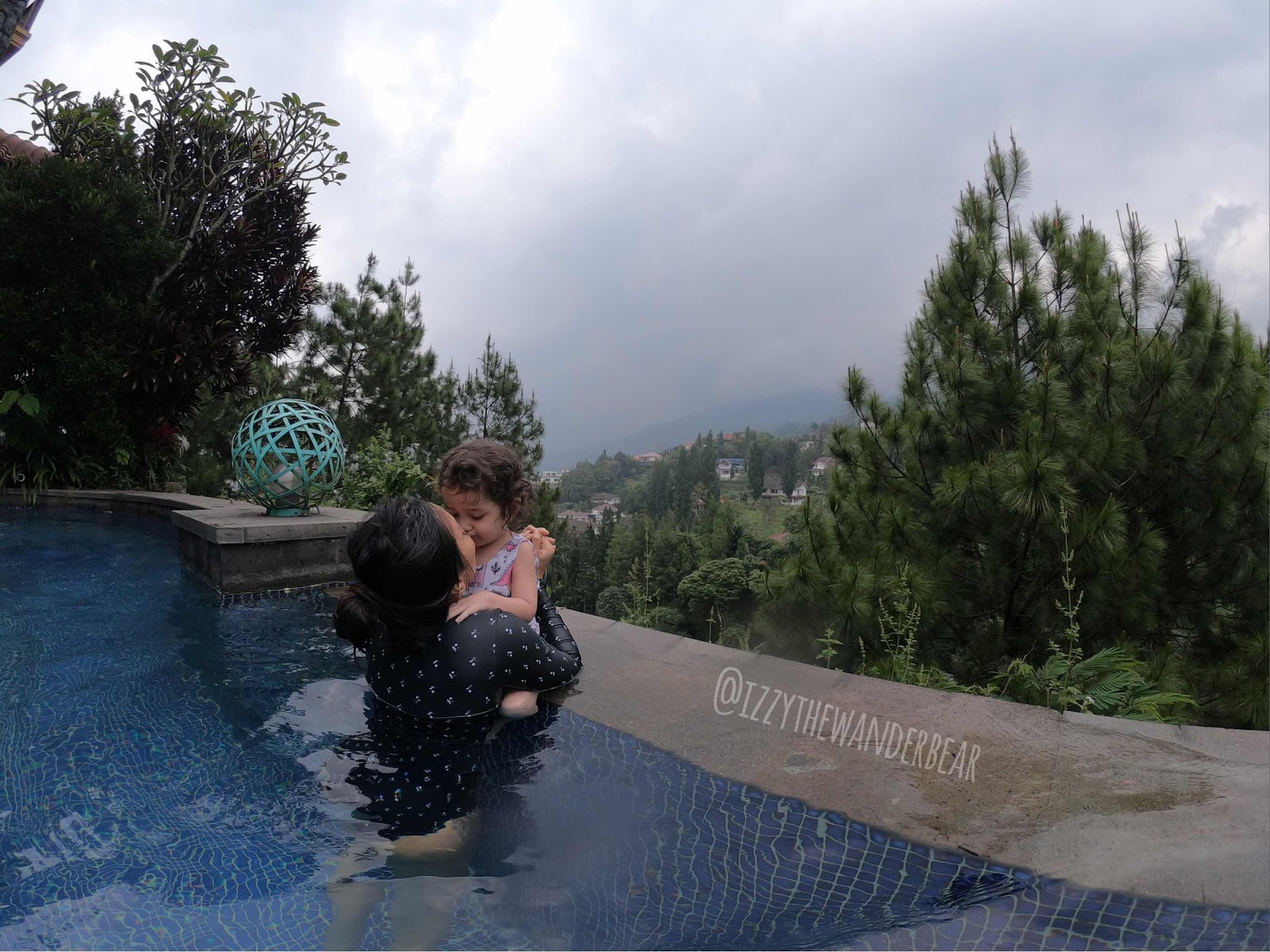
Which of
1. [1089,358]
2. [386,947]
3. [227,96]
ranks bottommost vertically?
[386,947]

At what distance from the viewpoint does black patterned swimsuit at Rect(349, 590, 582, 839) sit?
2.33 meters

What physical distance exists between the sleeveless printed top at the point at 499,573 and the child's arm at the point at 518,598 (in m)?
0.02

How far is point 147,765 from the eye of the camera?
2387 millimetres

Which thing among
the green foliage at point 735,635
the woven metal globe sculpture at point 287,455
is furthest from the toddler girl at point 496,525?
the green foliage at point 735,635

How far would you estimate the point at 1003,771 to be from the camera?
6.72 ft

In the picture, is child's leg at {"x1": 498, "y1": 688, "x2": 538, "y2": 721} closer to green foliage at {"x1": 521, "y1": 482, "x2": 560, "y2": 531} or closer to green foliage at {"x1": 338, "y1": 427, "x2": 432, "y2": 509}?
green foliage at {"x1": 338, "y1": 427, "x2": 432, "y2": 509}

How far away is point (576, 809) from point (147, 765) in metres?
1.39

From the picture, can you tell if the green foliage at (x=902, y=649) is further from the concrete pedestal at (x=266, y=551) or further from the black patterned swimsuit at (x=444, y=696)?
the concrete pedestal at (x=266, y=551)

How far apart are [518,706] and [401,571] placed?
76 cm

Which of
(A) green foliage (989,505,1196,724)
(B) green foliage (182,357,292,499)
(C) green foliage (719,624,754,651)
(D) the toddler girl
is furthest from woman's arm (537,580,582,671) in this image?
(B) green foliage (182,357,292,499)

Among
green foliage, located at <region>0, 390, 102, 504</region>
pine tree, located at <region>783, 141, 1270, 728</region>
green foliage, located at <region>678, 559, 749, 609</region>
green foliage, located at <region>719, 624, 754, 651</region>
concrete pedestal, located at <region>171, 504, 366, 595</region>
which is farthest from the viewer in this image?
green foliage, located at <region>678, 559, 749, 609</region>

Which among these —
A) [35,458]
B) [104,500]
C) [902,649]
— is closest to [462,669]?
[902,649]

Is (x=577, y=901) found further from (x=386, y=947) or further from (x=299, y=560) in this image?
(x=299, y=560)

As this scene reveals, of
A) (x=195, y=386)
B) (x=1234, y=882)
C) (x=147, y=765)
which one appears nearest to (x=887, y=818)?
(x=1234, y=882)
